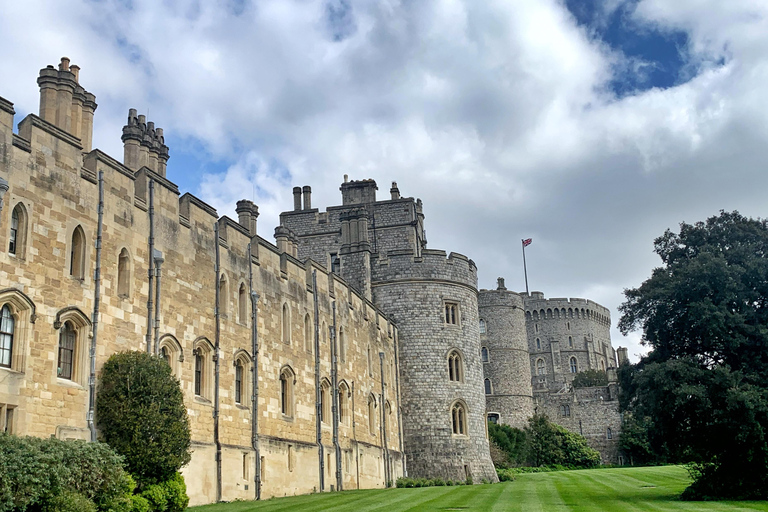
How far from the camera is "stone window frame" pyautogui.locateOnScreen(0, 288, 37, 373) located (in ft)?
49.9

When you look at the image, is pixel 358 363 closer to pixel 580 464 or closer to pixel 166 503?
pixel 166 503

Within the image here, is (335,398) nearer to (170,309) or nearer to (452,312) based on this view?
(170,309)

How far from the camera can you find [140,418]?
675 inches

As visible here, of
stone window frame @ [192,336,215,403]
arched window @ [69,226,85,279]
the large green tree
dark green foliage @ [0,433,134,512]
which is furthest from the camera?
the large green tree

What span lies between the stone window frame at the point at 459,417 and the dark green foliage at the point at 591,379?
139 ft

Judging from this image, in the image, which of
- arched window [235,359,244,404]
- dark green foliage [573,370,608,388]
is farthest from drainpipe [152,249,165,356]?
dark green foliage [573,370,608,388]

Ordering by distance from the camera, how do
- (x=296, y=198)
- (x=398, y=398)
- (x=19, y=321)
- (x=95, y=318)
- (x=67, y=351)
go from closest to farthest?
(x=19, y=321) → (x=67, y=351) → (x=95, y=318) → (x=398, y=398) → (x=296, y=198)

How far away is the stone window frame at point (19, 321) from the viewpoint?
1520 centimetres

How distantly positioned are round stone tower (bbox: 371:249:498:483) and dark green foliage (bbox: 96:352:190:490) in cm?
2221

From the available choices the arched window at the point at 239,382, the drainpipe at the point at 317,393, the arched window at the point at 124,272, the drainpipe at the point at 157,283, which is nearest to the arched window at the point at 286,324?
the drainpipe at the point at 317,393

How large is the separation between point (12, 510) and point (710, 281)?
789 inches

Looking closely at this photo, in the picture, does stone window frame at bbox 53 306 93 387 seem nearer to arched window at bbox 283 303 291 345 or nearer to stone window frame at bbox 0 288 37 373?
stone window frame at bbox 0 288 37 373

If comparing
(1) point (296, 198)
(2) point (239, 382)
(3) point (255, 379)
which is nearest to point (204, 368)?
(2) point (239, 382)

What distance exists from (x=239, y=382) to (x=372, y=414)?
508 inches
